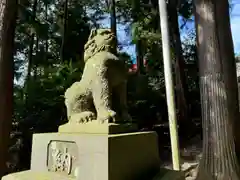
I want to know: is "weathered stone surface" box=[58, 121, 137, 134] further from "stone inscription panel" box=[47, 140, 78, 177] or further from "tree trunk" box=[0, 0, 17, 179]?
"tree trunk" box=[0, 0, 17, 179]

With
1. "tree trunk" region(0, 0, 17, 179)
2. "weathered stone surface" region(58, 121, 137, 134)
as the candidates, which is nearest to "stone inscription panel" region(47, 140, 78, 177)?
"weathered stone surface" region(58, 121, 137, 134)

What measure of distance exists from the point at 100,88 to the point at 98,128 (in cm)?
32

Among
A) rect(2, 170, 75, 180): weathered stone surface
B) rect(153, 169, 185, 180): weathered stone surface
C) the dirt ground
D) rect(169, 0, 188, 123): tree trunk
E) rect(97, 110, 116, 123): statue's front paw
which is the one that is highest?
rect(169, 0, 188, 123): tree trunk

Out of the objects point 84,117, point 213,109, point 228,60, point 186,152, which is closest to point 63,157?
point 84,117

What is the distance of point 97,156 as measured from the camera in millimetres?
1565

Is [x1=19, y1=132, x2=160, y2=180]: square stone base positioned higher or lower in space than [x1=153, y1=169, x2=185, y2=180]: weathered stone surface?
higher

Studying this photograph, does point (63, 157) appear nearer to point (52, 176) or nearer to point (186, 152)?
point (52, 176)

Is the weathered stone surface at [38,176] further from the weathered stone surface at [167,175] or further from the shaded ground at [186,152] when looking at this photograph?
the shaded ground at [186,152]

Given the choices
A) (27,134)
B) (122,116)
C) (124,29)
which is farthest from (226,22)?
(124,29)

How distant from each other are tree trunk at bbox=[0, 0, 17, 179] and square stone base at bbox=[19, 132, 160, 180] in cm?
231

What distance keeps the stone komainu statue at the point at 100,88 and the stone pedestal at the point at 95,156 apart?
19 centimetres

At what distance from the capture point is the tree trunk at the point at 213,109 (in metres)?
3.33

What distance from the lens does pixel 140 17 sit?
25.6 feet

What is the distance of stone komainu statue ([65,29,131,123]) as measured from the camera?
1.83 m
